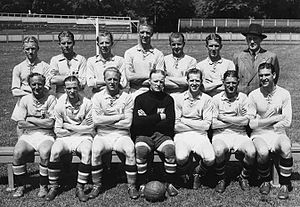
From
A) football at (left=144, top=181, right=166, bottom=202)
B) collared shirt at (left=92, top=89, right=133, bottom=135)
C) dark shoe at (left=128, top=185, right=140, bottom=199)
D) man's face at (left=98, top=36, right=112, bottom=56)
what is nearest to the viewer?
football at (left=144, top=181, right=166, bottom=202)

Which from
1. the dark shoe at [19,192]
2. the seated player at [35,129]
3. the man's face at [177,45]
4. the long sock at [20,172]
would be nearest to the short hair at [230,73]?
the man's face at [177,45]

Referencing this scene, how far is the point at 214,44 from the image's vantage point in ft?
20.0

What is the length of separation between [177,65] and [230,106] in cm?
106

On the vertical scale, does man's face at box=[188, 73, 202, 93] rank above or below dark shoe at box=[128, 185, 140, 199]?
above

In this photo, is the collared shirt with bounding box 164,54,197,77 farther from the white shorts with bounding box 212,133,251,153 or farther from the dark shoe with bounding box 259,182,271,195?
the dark shoe with bounding box 259,182,271,195

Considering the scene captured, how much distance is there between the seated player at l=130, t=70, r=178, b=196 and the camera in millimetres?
5570

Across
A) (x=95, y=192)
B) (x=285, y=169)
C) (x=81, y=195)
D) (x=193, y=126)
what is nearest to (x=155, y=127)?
(x=193, y=126)

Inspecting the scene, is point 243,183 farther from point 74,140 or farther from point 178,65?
point 74,140

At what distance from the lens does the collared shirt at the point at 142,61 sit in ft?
20.6

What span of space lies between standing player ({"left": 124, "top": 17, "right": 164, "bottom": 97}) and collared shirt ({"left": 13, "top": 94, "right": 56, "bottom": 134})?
1290 millimetres

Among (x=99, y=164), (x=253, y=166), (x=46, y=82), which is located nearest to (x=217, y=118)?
(x=253, y=166)

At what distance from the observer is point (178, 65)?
6.31 metres

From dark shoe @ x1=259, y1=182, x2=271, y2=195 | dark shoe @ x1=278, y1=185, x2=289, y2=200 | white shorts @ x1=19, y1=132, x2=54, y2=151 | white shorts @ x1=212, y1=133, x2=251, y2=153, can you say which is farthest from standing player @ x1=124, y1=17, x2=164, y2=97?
dark shoe @ x1=278, y1=185, x2=289, y2=200

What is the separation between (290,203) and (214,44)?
8.20 feet
